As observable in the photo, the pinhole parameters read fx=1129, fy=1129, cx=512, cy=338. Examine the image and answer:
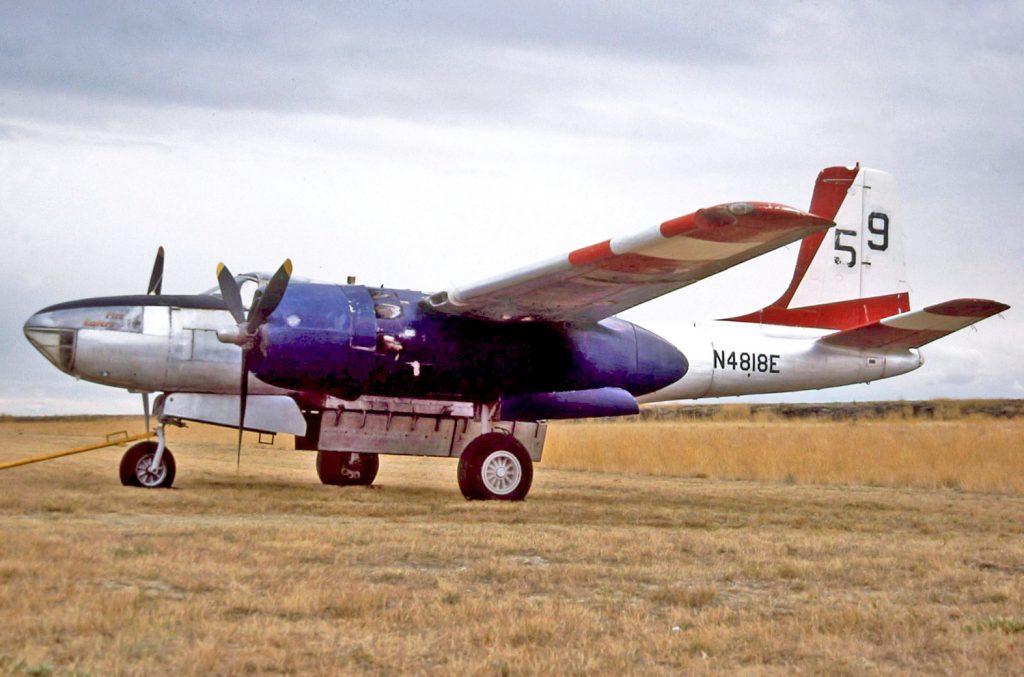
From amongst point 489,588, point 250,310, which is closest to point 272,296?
point 250,310

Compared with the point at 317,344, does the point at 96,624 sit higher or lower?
lower

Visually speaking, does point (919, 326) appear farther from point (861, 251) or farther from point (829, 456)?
point (829, 456)

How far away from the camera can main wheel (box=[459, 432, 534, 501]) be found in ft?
48.7

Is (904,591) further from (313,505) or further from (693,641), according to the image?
(313,505)

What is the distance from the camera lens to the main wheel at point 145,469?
50.9 feet

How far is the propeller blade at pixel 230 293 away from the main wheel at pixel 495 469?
3.46 m

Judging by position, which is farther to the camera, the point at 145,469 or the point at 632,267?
the point at 145,469

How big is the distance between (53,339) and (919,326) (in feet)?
41.3

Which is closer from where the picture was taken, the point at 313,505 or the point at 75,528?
the point at 75,528

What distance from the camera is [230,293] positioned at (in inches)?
578

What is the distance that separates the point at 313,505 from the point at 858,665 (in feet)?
28.8

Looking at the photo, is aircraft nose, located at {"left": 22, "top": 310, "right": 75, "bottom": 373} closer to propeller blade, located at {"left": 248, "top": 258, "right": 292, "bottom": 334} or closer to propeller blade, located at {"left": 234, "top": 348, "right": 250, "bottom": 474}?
propeller blade, located at {"left": 234, "top": 348, "right": 250, "bottom": 474}

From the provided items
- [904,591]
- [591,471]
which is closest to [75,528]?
[904,591]

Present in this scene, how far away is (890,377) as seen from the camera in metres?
19.1
